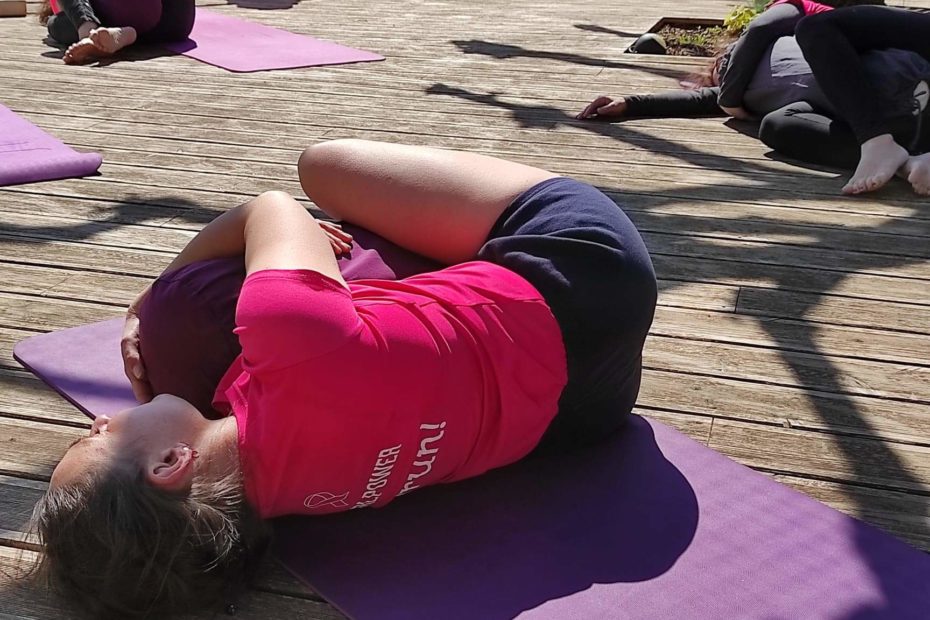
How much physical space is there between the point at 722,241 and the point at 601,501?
48.8 inches

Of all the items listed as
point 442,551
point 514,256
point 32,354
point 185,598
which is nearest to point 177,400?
point 185,598

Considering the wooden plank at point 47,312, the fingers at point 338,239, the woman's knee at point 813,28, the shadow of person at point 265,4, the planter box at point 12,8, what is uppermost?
the woman's knee at point 813,28

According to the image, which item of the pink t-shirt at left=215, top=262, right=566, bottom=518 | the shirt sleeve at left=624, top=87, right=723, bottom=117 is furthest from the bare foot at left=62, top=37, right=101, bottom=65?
the pink t-shirt at left=215, top=262, right=566, bottom=518

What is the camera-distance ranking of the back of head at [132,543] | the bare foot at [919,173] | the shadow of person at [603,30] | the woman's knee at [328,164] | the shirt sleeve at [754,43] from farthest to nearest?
the shadow of person at [603,30], the shirt sleeve at [754,43], the bare foot at [919,173], the woman's knee at [328,164], the back of head at [132,543]

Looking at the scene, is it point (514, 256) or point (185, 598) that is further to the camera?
point (514, 256)

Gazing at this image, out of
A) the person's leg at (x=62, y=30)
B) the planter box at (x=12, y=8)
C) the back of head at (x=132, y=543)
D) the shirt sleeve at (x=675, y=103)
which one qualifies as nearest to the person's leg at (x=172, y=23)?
the person's leg at (x=62, y=30)

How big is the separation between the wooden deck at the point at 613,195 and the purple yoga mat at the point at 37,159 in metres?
0.06

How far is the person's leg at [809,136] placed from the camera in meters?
3.23

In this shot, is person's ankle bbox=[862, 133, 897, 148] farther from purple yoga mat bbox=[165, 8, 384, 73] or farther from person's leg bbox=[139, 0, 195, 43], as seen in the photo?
person's leg bbox=[139, 0, 195, 43]

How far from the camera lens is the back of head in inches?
51.4

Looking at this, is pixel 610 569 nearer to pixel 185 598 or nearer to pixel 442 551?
pixel 442 551

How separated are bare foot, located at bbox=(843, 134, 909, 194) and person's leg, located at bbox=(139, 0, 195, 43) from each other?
129 inches

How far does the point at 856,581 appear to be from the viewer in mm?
1459

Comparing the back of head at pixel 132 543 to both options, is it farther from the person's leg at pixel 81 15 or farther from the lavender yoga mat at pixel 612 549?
the person's leg at pixel 81 15
